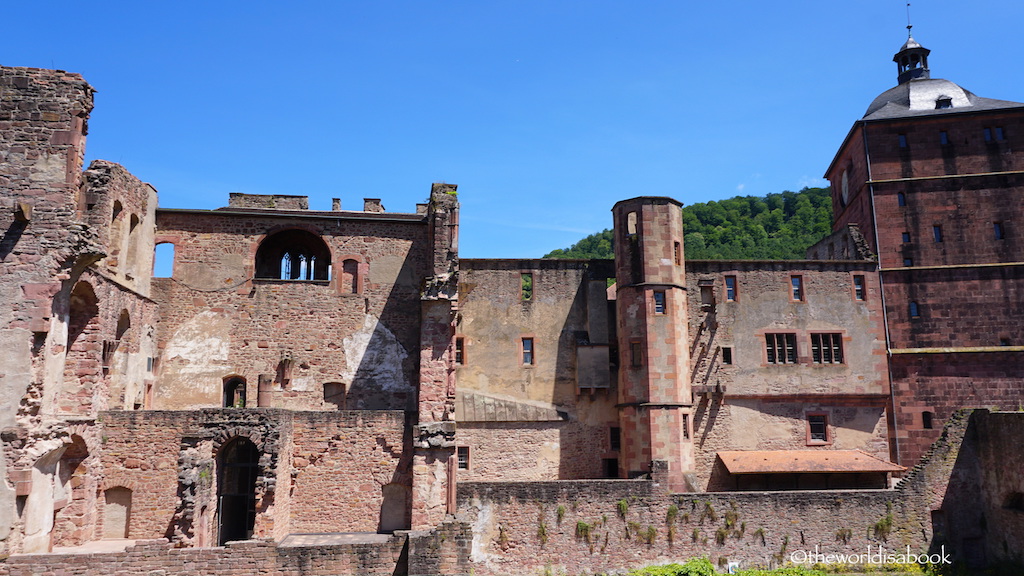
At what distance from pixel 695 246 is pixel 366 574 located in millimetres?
63286

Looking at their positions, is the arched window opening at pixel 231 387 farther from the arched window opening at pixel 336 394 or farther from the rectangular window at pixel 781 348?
the rectangular window at pixel 781 348

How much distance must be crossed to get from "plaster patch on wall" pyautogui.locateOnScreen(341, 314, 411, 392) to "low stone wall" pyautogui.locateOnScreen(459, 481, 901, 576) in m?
5.49

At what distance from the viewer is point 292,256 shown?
28.2m

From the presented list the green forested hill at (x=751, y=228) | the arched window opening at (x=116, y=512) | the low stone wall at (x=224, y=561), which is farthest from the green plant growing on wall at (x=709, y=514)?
the green forested hill at (x=751, y=228)

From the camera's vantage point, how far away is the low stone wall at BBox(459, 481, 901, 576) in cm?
2223

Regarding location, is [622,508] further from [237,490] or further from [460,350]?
[237,490]

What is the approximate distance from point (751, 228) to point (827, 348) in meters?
56.1

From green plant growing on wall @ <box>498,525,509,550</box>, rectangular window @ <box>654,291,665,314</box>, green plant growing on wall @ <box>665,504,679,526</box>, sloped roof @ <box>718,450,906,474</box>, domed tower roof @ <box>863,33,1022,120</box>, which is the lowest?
green plant growing on wall @ <box>498,525,509,550</box>

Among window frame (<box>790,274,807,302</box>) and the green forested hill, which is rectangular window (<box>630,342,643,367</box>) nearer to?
window frame (<box>790,274,807,302</box>)

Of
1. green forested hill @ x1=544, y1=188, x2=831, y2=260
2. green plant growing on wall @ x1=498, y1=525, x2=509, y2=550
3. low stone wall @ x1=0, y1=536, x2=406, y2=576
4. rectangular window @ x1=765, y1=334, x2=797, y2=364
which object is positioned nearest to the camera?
low stone wall @ x1=0, y1=536, x2=406, y2=576

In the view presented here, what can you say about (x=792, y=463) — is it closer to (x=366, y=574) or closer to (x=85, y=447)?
(x=366, y=574)

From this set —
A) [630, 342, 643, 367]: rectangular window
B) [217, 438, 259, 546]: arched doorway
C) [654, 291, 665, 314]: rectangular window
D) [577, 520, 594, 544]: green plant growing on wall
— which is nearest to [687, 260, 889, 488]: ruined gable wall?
[654, 291, 665, 314]: rectangular window

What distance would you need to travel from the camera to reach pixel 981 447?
24578 millimetres

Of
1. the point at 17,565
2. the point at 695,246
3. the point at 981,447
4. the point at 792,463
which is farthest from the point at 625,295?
the point at 695,246
